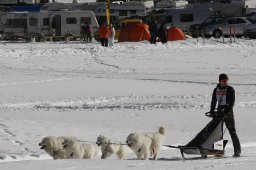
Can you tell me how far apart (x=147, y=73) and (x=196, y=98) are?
6693 millimetres

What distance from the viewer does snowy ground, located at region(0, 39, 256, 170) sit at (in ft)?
34.4

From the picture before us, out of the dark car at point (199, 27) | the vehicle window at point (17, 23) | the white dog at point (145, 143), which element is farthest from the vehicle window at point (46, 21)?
the white dog at point (145, 143)

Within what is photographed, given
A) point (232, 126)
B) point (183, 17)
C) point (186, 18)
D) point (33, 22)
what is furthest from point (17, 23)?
point (232, 126)

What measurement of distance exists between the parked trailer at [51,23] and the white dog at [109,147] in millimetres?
37072

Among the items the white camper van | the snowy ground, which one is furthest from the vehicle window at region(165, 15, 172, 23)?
the snowy ground

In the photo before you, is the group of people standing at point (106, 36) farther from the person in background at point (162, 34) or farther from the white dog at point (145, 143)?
the white dog at point (145, 143)

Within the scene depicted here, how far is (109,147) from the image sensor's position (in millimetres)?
9875

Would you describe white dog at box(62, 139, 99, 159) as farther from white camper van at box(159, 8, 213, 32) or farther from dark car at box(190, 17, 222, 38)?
white camper van at box(159, 8, 213, 32)

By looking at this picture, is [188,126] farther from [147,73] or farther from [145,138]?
[147,73]

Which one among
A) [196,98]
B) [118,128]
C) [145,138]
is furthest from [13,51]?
[145,138]

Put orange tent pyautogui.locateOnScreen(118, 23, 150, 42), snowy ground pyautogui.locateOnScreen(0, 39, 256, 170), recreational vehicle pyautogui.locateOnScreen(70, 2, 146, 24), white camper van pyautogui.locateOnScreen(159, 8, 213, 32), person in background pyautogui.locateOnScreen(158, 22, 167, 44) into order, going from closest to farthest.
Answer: snowy ground pyautogui.locateOnScreen(0, 39, 256, 170), person in background pyautogui.locateOnScreen(158, 22, 167, 44), orange tent pyautogui.locateOnScreen(118, 23, 150, 42), white camper van pyautogui.locateOnScreen(159, 8, 213, 32), recreational vehicle pyautogui.locateOnScreen(70, 2, 146, 24)

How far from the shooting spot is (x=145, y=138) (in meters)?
9.97

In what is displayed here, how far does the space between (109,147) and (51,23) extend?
38.9 m

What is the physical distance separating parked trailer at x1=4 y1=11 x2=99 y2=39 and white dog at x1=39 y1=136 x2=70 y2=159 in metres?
37.2
